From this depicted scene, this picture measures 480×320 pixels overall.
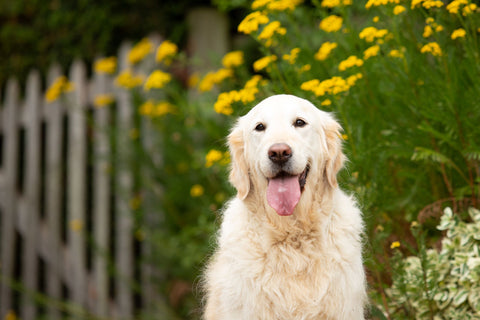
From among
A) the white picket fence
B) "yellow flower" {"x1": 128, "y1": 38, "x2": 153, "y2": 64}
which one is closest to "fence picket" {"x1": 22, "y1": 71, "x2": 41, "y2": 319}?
the white picket fence

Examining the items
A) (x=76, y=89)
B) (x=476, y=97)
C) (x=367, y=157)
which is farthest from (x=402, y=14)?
(x=76, y=89)

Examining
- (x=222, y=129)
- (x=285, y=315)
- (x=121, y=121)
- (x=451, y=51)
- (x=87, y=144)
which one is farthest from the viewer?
(x=87, y=144)

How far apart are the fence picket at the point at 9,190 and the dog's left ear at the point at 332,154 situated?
370 cm

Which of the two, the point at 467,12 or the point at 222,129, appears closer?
the point at 467,12

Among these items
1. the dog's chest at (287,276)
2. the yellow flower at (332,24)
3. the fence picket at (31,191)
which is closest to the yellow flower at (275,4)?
the yellow flower at (332,24)

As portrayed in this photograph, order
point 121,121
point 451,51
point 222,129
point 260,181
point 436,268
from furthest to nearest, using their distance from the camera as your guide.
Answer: point 121,121
point 222,129
point 451,51
point 436,268
point 260,181

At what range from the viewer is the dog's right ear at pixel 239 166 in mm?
2500

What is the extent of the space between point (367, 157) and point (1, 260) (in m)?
3.89

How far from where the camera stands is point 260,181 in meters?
2.46

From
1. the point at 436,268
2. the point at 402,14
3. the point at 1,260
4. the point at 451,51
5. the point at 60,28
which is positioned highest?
the point at 60,28

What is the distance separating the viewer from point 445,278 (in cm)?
277

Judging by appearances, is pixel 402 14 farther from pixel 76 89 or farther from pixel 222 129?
pixel 76 89

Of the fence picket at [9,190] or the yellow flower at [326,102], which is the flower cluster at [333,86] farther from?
the fence picket at [9,190]

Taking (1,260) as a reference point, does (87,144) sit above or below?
above
